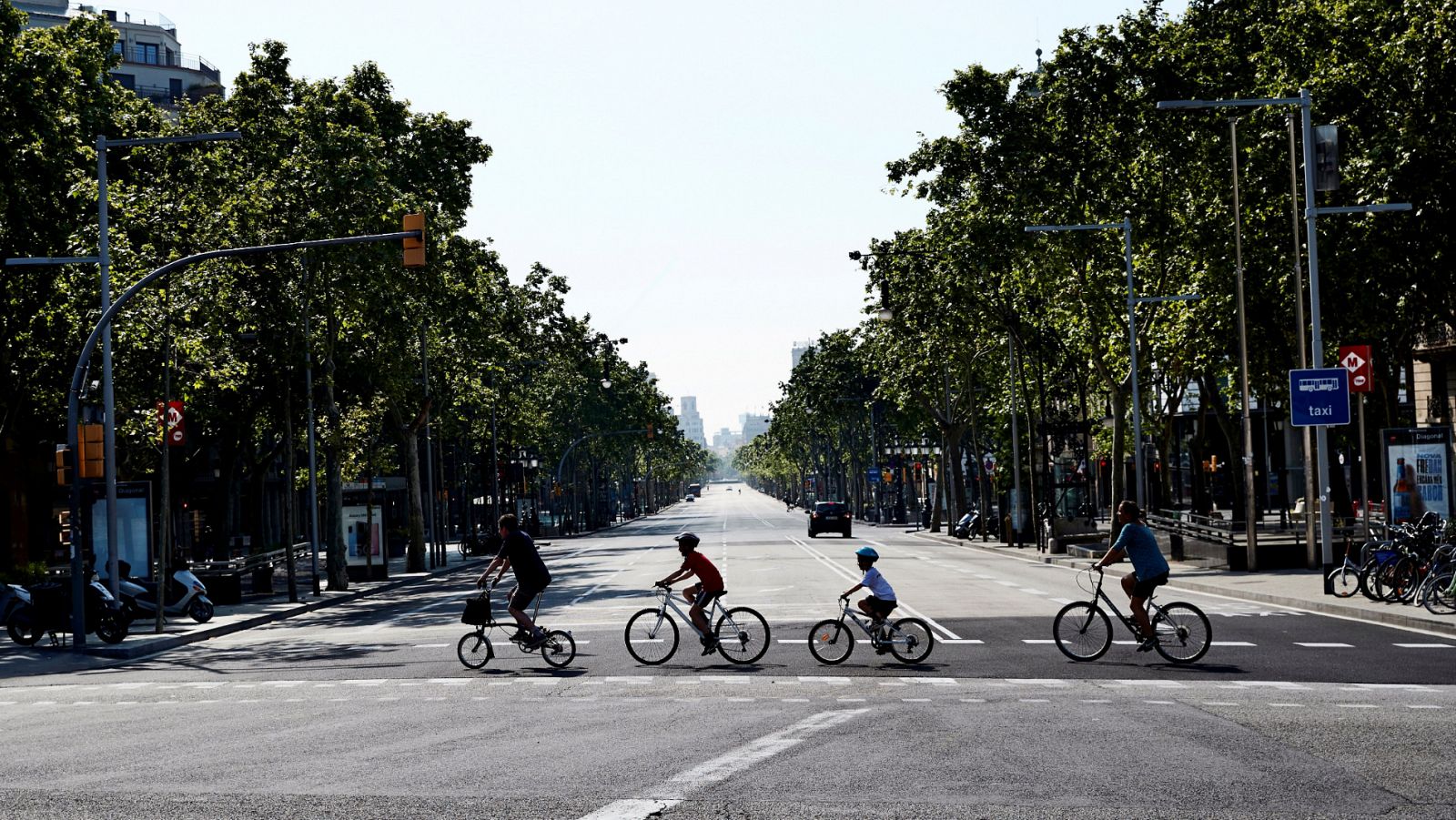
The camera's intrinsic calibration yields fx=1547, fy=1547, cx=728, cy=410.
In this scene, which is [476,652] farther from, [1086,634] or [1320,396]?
[1320,396]

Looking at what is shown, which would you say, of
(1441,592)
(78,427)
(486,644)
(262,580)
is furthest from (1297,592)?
(262,580)

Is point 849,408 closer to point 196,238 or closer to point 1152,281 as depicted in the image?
point 1152,281

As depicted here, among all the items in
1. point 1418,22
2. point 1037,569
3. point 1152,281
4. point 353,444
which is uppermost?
point 1418,22

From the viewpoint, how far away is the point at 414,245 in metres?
22.3

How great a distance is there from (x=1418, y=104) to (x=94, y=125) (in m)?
28.6

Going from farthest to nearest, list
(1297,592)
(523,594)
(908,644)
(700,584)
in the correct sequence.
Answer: (1297,592)
(523,594)
(700,584)
(908,644)

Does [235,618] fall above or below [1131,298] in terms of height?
below

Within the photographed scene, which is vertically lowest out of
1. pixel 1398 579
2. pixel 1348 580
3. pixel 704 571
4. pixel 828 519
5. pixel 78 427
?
pixel 828 519

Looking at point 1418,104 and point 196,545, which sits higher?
point 1418,104

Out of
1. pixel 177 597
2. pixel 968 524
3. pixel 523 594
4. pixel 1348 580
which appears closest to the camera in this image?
pixel 523 594

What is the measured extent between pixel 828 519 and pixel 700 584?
180 ft

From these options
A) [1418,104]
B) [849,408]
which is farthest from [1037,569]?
[849,408]

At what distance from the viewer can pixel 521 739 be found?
38.9 feet

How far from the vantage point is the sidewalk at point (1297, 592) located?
20.8 meters
